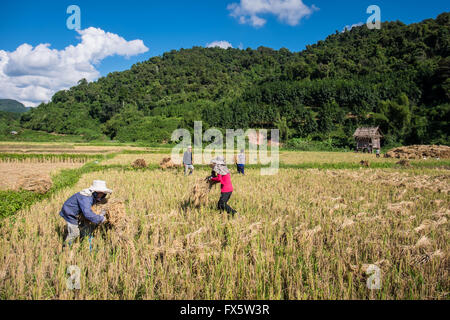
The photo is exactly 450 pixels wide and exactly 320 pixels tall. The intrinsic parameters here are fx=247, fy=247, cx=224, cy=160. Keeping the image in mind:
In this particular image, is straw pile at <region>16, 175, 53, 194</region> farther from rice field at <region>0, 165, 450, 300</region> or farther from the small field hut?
the small field hut

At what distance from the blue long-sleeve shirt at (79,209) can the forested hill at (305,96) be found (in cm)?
5068

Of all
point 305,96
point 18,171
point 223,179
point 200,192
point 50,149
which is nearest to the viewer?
point 223,179

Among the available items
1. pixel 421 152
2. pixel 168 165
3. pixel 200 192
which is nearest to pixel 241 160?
pixel 168 165

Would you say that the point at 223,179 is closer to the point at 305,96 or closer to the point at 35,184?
the point at 35,184

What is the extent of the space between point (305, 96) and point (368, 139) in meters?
33.4

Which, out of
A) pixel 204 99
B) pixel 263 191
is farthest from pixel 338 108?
pixel 263 191

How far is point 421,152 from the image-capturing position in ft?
93.8

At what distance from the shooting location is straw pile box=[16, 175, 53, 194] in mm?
8406

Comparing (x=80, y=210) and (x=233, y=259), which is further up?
(x=80, y=210)

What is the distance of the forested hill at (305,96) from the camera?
55.0 meters

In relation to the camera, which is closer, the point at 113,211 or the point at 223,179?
the point at 113,211

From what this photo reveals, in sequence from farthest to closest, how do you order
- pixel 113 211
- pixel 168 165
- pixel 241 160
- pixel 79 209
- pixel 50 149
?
1. pixel 50 149
2. pixel 168 165
3. pixel 241 160
4. pixel 113 211
5. pixel 79 209

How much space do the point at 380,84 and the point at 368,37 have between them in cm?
4274

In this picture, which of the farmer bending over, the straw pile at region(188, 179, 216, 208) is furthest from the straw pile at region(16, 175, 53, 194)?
the straw pile at region(188, 179, 216, 208)
